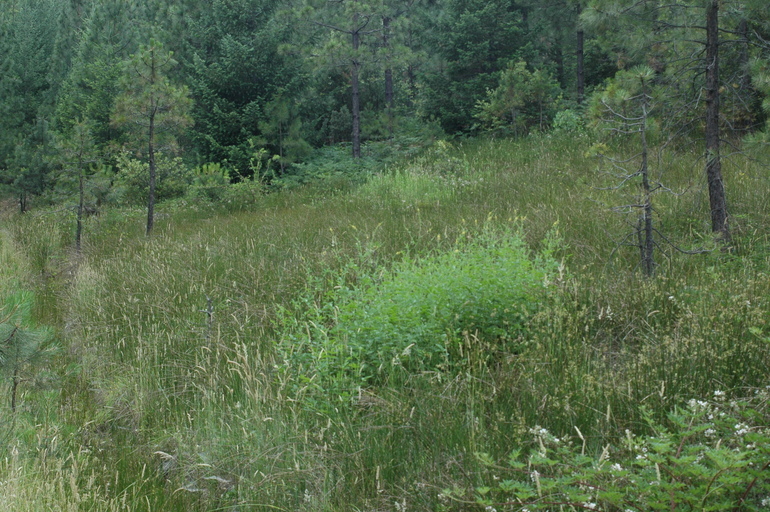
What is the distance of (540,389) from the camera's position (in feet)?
10.7

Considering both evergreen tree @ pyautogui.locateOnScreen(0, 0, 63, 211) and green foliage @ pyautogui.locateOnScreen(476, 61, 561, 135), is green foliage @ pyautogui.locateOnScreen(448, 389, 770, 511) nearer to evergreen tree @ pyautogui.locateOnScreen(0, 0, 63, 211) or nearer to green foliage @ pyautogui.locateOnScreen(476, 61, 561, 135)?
green foliage @ pyautogui.locateOnScreen(476, 61, 561, 135)

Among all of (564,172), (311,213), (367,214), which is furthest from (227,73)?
(564,172)

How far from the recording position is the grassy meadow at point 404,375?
8.89 ft

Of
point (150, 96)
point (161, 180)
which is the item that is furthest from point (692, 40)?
point (161, 180)

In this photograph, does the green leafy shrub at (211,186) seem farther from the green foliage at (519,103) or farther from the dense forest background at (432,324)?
the green foliage at (519,103)

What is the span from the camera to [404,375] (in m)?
3.62

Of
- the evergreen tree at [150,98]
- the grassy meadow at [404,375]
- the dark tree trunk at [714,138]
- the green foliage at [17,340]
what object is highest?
the evergreen tree at [150,98]

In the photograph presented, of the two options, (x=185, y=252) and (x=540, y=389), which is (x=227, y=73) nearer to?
(x=185, y=252)

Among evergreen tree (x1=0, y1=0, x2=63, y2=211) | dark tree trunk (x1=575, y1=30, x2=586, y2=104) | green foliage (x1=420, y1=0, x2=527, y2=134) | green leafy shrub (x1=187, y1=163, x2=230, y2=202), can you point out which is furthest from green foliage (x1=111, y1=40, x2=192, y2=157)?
dark tree trunk (x1=575, y1=30, x2=586, y2=104)

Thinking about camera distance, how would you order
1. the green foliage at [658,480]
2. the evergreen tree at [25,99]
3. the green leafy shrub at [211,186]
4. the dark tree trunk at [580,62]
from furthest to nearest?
the evergreen tree at [25,99] < the dark tree trunk at [580,62] < the green leafy shrub at [211,186] < the green foliage at [658,480]

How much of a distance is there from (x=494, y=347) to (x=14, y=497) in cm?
259

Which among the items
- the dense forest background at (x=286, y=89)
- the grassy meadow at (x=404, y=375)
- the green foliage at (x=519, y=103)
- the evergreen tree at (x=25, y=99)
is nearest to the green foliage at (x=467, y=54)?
the dense forest background at (x=286, y=89)

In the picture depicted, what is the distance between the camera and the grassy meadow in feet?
8.89

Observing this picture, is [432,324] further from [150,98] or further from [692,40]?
[150,98]
